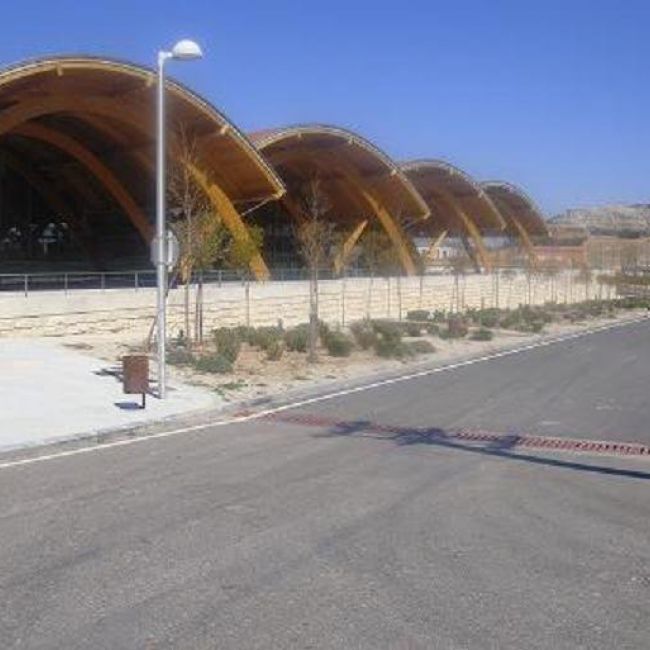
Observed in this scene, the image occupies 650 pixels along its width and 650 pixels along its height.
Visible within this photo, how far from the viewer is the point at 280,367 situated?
24.5m

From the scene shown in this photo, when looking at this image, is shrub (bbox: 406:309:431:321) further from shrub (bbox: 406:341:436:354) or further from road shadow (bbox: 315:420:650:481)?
road shadow (bbox: 315:420:650:481)

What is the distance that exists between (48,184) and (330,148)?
14.9 meters

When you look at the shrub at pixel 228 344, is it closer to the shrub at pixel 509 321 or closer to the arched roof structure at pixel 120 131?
the arched roof structure at pixel 120 131

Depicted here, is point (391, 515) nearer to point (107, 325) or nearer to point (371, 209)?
point (107, 325)

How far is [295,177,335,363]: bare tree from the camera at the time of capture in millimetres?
35772

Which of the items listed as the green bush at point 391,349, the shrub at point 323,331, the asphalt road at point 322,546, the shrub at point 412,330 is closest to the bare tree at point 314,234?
the shrub at point 323,331

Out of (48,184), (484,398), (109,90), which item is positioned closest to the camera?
(484,398)

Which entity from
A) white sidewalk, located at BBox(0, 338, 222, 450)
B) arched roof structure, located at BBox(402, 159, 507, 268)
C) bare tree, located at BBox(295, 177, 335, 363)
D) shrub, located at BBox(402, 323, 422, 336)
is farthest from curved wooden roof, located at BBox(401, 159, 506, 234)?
white sidewalk, located at BBox(0, 338, 222, 450)

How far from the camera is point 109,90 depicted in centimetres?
4200

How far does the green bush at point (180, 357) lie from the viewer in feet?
77.4

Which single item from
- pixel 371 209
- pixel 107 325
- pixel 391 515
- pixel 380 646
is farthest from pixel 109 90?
pixel 380 646

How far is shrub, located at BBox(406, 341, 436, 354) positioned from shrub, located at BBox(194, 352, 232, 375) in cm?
846

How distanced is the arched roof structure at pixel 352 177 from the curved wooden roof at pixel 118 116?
19.4 ft

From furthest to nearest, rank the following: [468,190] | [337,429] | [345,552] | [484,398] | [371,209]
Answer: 1. [468,190]
2. [371,209]
3. [484,398]
4. [337,429]
5. [345,552]
